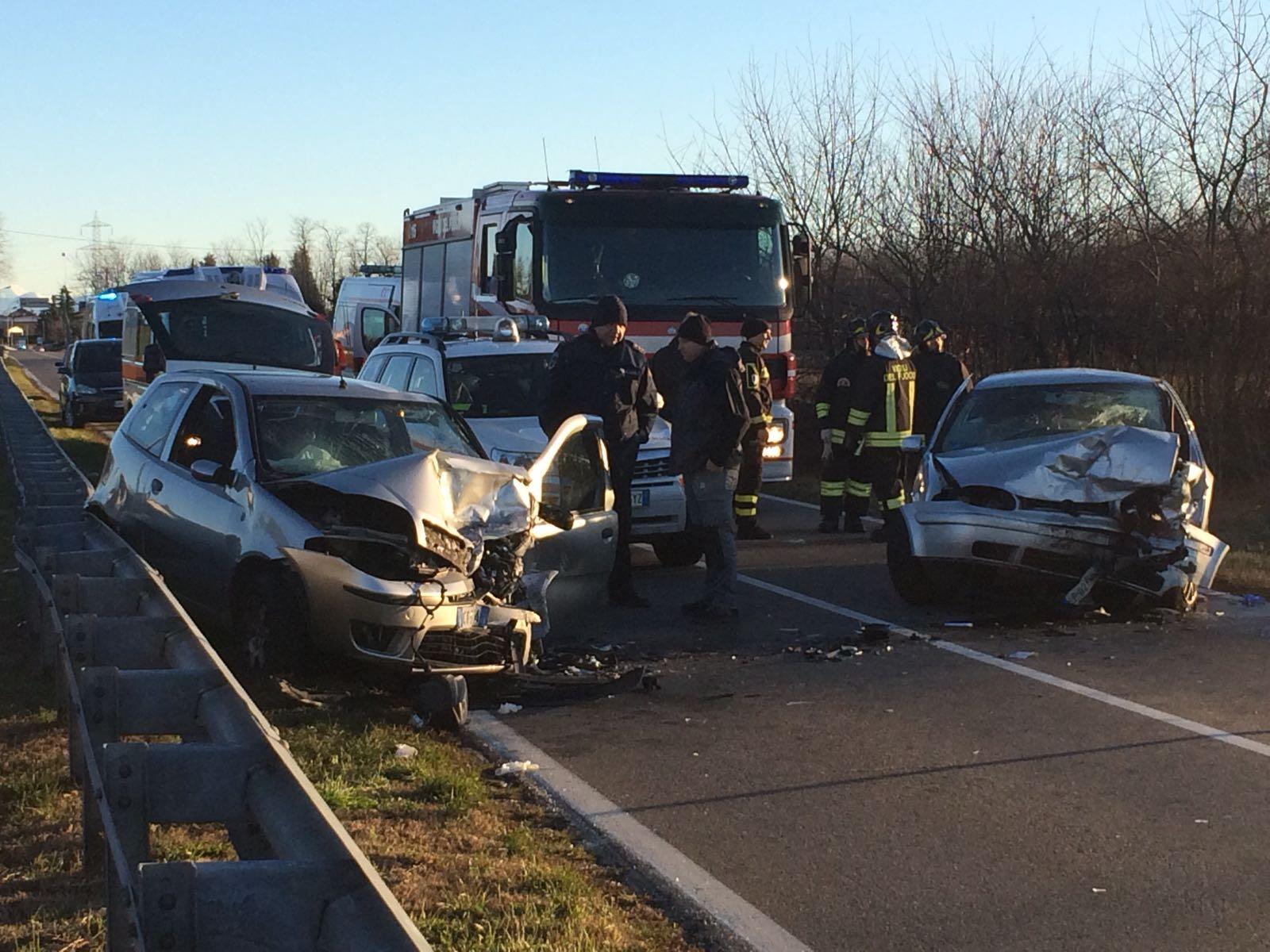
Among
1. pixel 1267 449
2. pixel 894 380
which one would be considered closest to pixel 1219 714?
pixel 894 380

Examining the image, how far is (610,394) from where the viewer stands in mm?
10289

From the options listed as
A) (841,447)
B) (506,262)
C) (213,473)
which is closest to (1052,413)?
(841,447)

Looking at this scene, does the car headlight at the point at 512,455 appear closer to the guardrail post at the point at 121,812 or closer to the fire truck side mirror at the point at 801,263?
the fire truck side mirror at the point at 801,263

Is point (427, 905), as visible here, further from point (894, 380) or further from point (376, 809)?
point (894, 380)

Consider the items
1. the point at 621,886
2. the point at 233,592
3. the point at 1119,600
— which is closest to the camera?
the point at 621,886

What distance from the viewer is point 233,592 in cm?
773

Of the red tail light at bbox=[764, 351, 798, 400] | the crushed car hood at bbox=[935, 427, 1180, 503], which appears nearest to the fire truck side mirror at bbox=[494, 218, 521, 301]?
the red tail light at bbox=[764, 351, 798, 400]

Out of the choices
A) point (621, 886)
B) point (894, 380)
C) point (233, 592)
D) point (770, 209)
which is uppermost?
point (770, 209)

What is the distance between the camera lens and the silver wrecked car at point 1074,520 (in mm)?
9414

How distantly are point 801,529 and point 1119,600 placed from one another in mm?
4811

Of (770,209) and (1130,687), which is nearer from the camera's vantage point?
(1130,687)

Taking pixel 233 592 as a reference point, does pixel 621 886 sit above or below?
below

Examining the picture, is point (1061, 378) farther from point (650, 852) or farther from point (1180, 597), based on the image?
point (650, 852)

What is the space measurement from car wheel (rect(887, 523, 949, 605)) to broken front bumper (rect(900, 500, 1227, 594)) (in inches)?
19.2
